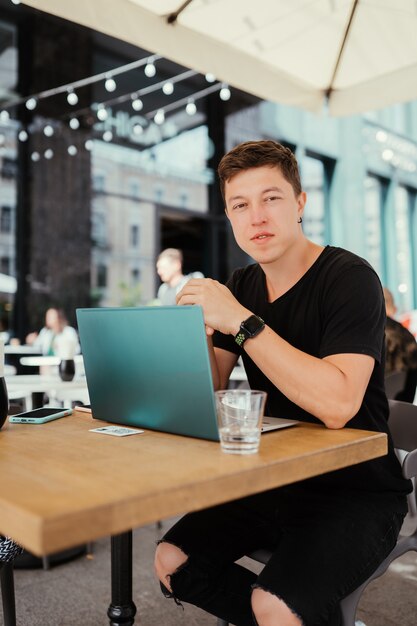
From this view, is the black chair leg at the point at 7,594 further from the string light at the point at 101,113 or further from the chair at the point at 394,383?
the string light at the point at 101,113

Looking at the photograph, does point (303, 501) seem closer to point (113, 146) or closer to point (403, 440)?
point (403, 440)

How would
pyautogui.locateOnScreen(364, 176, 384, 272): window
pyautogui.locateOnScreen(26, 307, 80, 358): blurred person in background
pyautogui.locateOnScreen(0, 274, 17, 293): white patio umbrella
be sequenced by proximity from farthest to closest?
pyautogui.locateOnScreen(364, 176, 384, 272): window < pyautogui.locateOnScreen(0, 274, 17, 293): white patio umbrella < pyautogui.locateOnScreen(26, 307, 80, 358): blurred person in background

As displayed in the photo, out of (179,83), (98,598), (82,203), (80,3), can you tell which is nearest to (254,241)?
(80,3)

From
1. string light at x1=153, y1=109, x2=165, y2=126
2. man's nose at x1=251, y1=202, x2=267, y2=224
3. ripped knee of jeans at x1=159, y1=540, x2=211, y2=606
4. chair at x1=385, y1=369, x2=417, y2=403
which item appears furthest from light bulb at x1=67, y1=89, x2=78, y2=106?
ripped knee of jeans at x1=159, y1=540, x2=211, y2=606

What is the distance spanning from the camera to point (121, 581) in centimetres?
137

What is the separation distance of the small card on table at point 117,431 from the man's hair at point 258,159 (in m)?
0.65

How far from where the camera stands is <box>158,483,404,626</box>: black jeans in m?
1.14

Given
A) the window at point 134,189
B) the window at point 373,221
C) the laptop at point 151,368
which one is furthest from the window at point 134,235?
the laptop at point 151,368

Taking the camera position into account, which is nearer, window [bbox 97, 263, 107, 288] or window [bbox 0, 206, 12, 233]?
window [bbox 0, 206, 12, 233]

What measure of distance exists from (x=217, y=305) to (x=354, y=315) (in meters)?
0.29

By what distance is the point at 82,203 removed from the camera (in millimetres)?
7238

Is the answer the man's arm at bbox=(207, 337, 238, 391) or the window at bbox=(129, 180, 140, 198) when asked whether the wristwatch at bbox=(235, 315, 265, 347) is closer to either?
the man's arm at bbox=(207, 337, 238, 391)

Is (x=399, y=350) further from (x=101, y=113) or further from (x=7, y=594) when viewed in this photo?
(x=101, y=113)

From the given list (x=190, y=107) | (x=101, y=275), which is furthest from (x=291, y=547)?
(x=190, y=107)
